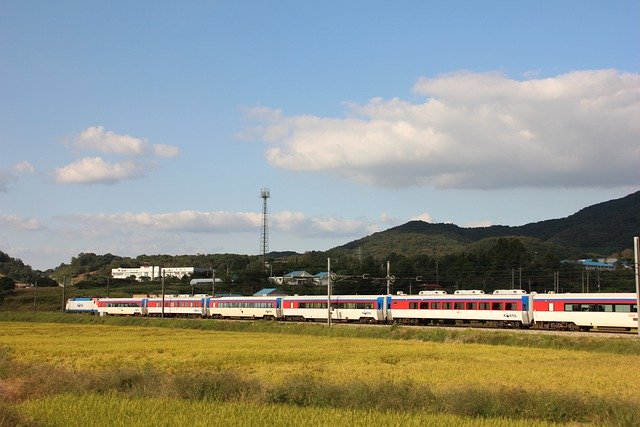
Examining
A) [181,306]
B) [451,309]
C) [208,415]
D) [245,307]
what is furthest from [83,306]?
[208,415]

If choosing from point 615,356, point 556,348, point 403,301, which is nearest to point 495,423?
point 615,356

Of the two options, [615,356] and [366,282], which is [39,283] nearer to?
[366,282]

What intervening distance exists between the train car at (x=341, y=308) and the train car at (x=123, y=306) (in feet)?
93.3

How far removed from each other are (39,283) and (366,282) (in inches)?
3916

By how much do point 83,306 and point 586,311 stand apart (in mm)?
83289

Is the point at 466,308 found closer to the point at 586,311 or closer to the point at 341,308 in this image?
the point at 586,311

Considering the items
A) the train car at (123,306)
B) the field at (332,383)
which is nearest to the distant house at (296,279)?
the train car at (123,306)

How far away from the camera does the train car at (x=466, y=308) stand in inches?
2281

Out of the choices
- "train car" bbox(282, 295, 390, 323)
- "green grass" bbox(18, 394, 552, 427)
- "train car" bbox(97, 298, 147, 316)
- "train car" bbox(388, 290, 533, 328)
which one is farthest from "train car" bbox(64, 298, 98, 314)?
"green grass" bbox(18, 394, 552, 427)

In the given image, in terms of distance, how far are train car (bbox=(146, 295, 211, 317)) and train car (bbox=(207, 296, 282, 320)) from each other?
1683mm

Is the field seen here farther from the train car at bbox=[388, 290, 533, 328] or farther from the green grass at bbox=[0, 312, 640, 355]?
the train car at bbox=[388, 290, 533, 328]

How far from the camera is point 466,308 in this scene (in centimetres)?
6150

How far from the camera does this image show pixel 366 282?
12938 centimetres

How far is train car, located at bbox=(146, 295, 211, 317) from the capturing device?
90.1 meters
